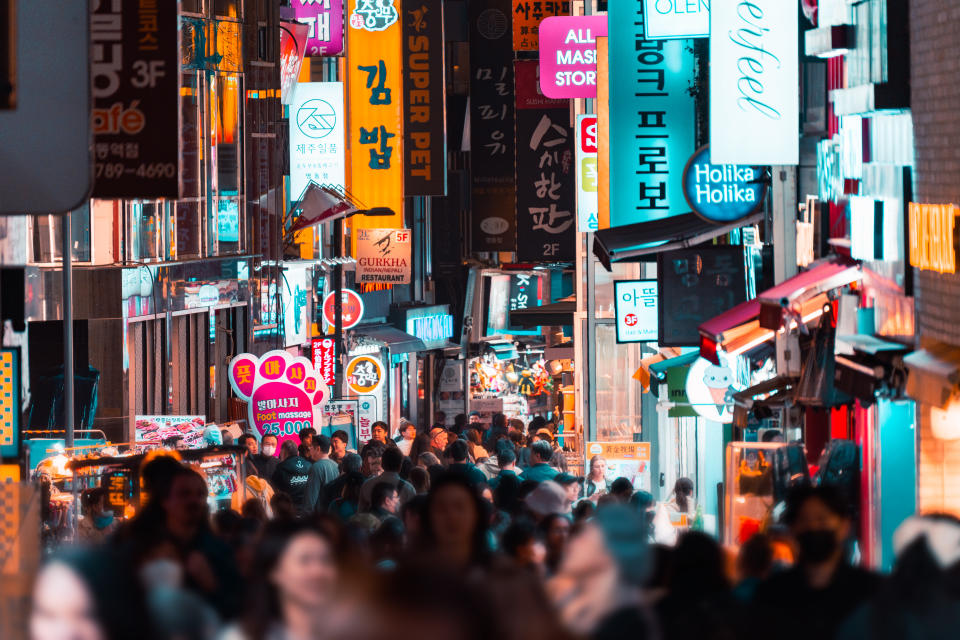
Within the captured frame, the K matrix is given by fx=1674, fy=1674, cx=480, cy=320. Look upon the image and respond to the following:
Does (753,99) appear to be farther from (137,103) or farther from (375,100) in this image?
(375,100)

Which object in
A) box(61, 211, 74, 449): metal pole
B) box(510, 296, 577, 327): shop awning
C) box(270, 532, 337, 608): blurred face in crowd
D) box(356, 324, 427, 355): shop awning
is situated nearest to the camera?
box(270, 532, 337, 608): blurred face in crowd

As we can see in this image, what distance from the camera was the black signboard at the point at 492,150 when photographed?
47.3m

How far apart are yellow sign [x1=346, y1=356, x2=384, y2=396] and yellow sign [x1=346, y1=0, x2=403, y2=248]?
3.60m

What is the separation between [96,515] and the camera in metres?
12.8

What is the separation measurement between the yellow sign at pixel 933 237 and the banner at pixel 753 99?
3189 mm

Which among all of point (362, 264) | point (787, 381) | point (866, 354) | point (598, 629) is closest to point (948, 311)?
point (866, 354)

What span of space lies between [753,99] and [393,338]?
31.5 metres

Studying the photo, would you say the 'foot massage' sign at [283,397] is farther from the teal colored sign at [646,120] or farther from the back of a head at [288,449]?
the teal colored sign at [646,120]

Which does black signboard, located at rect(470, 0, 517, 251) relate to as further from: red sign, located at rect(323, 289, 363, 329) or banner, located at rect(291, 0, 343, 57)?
banner, located at rect(291, 0, 343, 57)

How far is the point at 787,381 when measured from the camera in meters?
18.2

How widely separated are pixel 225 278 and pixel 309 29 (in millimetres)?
10768

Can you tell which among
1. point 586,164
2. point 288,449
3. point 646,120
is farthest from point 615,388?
point 288,449

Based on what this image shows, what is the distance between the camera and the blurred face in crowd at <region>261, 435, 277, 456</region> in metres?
20.4

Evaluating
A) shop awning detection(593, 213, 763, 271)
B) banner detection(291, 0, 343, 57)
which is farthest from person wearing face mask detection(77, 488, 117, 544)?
banner detection(291, 0, 343, 57)
